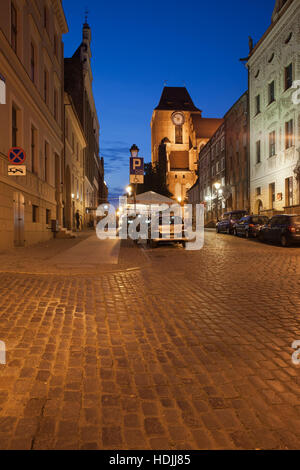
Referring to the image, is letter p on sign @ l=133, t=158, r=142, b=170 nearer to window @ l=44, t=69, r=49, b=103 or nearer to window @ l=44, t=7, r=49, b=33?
window @ l=44, t=69, r=49, b=103

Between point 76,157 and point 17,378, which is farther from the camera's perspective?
point 76,157

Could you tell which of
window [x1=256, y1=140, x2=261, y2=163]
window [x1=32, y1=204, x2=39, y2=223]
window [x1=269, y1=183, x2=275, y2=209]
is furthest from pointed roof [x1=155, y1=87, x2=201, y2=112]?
window [x1=32, y1=204, x2=39, y2=223]

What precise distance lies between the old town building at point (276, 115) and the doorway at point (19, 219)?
1751cm

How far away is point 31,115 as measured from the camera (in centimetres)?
1753

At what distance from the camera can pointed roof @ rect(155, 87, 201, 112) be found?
100 m

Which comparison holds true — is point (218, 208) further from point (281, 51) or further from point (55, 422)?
point (55, 422)

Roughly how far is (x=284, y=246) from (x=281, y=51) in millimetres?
18040

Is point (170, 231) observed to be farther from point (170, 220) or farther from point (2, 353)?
point (2, 353)

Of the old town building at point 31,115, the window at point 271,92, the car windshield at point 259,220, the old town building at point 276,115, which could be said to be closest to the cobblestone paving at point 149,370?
the old town building at point 31,115

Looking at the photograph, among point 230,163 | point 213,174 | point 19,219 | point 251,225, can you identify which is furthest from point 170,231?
point 213,174

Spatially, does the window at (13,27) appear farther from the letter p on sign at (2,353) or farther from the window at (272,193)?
the window at (272,193)

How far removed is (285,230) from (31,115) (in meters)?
13.7

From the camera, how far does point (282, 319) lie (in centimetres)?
507

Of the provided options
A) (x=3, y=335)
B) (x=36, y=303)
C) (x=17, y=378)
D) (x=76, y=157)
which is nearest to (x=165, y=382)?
(x=17, y=378)
